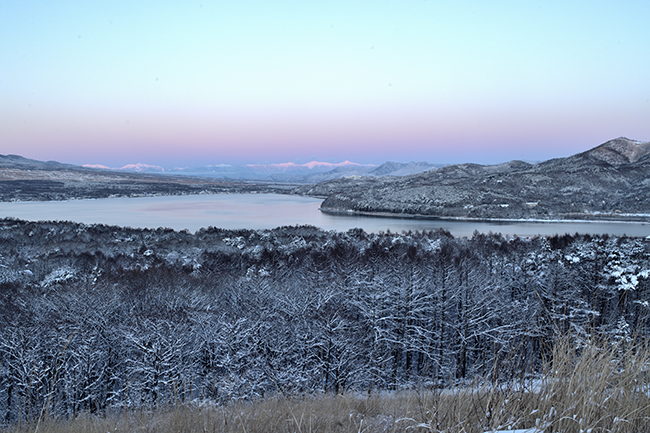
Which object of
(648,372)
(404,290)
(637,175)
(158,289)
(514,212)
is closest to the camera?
(648,372)

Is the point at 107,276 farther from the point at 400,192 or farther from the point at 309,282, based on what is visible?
the point at 400,192

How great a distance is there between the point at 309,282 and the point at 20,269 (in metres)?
17.8

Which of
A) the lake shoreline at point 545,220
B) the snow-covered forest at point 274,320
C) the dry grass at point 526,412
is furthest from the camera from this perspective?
the lake shoreline at point 545,220

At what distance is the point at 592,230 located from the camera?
48.7 m

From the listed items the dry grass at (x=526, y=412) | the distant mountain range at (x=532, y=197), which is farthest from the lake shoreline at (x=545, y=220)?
the dry grass at (x=526, y=412)

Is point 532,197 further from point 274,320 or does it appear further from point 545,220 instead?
point 274,320

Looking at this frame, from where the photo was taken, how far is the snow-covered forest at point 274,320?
406 inches

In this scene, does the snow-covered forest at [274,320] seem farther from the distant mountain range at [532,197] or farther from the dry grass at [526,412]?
the distant mountain range at [532,197]

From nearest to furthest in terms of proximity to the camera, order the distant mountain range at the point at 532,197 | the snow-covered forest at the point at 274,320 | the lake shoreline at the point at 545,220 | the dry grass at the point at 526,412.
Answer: the dry grass at the point at 526,412, the snow-covered forest at the point at 274,320, the lake shoreline at the point at 545,220, the distant mountain range at the point at 532,197

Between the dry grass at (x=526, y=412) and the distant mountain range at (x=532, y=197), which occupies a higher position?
the distant mountain range at (x=532, y=197)

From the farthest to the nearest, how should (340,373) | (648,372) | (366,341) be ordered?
(366,341) → (340,373) → (648,372)

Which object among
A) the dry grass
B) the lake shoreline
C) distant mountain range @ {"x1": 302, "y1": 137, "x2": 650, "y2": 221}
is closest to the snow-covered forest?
the dry grass

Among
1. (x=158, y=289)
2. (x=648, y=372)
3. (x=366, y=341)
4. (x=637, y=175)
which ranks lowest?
(x=366, y=341)

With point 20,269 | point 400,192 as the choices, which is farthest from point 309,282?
point 400,192
